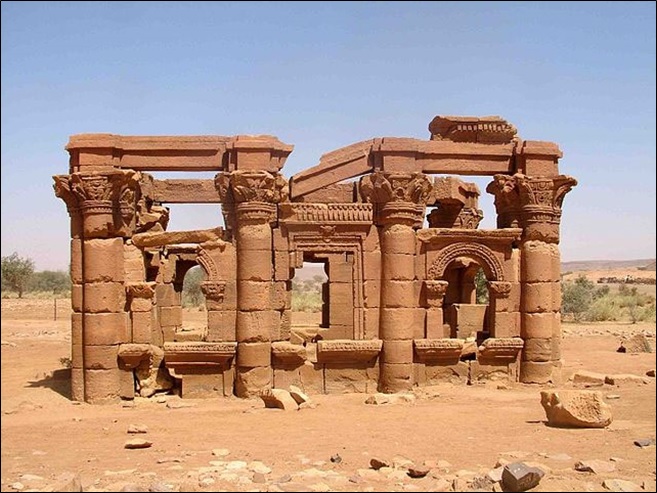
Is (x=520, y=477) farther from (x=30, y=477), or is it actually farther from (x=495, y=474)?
(x=30, y=477)

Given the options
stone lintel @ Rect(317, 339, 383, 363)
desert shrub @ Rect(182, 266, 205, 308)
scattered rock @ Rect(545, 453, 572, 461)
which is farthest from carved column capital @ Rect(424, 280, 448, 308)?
desert shrub @ Rect(182, 266, 205, 308)

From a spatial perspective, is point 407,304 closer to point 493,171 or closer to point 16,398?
point 493,171

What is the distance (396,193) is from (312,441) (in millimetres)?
6282

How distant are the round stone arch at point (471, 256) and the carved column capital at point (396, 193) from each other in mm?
1069

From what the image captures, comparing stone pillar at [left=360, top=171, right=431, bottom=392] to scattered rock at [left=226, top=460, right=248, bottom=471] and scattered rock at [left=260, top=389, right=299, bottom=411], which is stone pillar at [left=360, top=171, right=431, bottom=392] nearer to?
scattered rock at [left=260, top=389, right=299, bottom=411]

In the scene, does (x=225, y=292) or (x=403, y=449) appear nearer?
(x=403, y=449)

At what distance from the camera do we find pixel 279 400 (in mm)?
13500

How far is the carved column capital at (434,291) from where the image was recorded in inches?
614

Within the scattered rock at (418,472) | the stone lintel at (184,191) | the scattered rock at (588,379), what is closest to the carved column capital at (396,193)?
the stone lintel at (184,191)

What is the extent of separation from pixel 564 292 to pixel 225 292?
27.9 m

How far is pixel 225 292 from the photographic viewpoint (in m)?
14.9

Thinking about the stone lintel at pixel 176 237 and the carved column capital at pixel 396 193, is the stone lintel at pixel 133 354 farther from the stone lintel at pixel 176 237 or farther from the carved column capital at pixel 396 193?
the carved column capital at pixel 396 193

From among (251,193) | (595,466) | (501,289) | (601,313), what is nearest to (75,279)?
(251,193)

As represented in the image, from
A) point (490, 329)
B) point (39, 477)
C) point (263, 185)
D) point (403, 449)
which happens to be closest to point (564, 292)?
point (490, 329)
